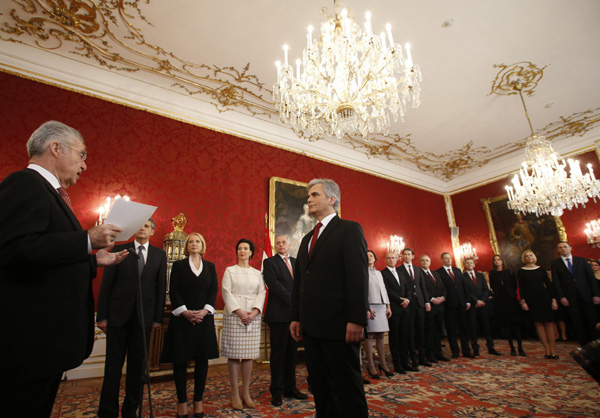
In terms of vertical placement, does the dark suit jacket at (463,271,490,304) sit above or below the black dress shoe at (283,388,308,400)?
above

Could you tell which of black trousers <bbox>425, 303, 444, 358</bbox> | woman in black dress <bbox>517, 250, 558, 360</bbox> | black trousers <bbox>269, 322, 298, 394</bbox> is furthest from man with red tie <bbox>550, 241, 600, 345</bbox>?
black trousers <bbox>269, 322, 298, 394</bbox>

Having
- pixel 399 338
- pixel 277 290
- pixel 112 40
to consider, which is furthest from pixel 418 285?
pixel 112 40

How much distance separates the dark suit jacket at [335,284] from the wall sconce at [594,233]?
7523 millimetres

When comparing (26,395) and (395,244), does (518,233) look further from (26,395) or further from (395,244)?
(26,395)

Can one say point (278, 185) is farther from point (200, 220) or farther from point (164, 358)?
point (164, 358)

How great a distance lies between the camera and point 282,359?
3.10 metres

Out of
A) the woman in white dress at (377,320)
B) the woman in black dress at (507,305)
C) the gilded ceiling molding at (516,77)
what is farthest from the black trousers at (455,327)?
the gilded ceiling molding at (516,77)

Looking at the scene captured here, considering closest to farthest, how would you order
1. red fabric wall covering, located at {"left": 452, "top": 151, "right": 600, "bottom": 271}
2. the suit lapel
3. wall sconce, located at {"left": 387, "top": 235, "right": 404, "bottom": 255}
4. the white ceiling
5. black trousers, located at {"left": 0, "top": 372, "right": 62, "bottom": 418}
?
black trousers, located at {"left": 0, "top": 372, "right": 62, "bottom": 418} < the suit lapel < the white ceiling < red fabric wall covering, located at {"left": 452, "top": 151, "right": 600, "bottom": 271} < wall sconce, located at {"left": 387, "top": 235, "right": 404, "bottom": 255}

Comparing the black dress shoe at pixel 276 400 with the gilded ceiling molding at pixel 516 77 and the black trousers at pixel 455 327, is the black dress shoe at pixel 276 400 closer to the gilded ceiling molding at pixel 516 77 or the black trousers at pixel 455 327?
the black trousers at pixel 455 327

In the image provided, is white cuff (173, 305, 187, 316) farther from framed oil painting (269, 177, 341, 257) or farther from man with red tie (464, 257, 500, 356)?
man with red tie (464, 257, 500, 356)

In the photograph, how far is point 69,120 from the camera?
453 cm

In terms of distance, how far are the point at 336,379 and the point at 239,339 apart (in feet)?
5.18

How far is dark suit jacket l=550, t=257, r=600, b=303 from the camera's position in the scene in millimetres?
4750

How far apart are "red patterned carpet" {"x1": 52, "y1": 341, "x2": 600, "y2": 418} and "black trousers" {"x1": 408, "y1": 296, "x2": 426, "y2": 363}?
1.29 ft
